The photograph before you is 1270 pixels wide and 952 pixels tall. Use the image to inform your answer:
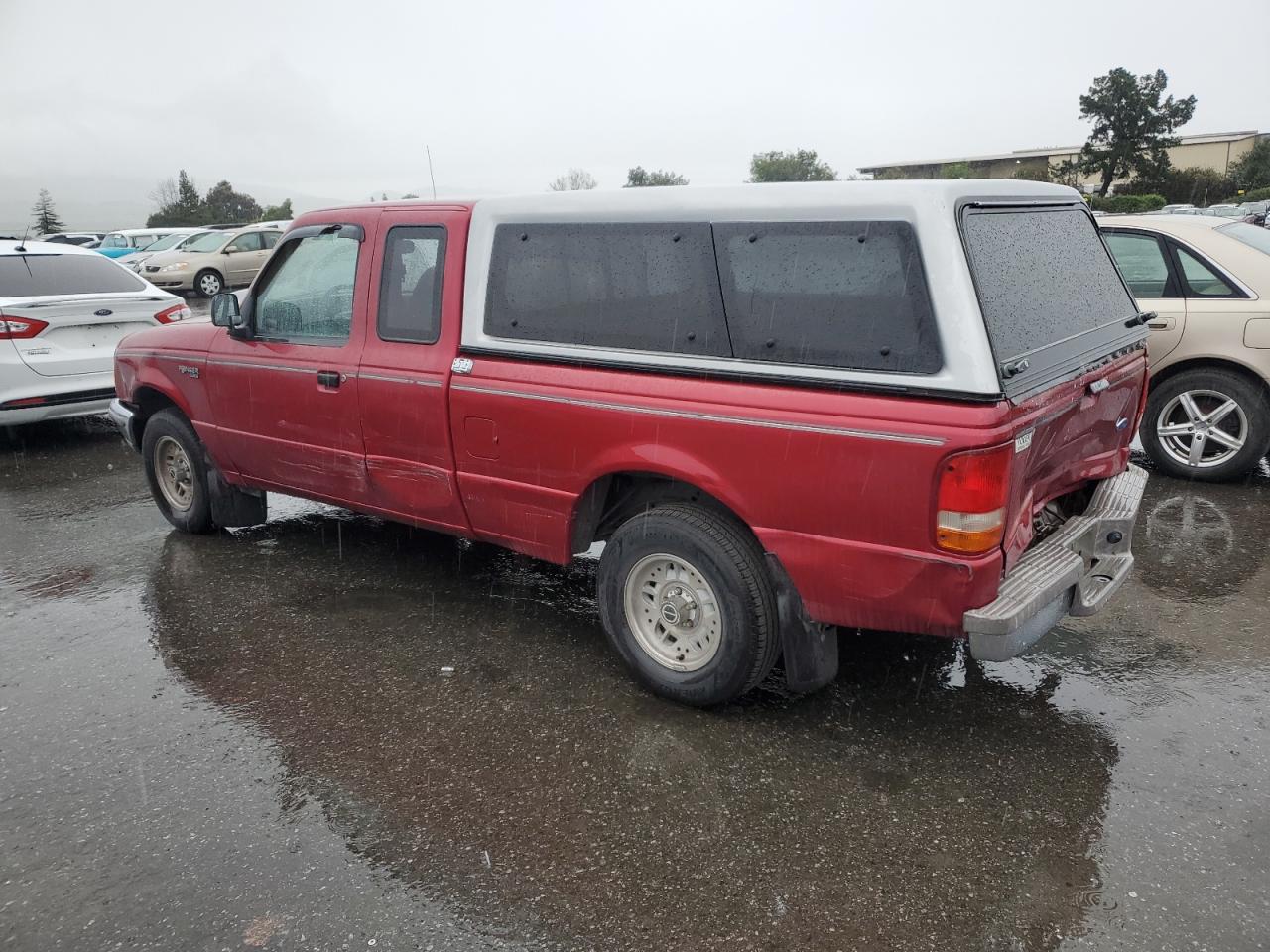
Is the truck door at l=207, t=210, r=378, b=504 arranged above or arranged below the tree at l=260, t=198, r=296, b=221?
below

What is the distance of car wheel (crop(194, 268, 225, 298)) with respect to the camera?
19969 mm

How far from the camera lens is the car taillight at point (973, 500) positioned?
2.85m

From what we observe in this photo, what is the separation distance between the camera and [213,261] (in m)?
20.2

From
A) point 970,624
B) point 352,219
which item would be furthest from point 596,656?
point 352,219

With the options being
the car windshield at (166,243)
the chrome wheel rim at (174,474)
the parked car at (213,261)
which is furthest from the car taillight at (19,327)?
the car windshield at (166,243)

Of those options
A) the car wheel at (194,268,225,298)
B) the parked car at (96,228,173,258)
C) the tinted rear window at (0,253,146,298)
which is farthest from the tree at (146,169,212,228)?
the tinted rear window at (0,253,146,298)

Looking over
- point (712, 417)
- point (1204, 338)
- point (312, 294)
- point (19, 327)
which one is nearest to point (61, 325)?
point (19, 327)

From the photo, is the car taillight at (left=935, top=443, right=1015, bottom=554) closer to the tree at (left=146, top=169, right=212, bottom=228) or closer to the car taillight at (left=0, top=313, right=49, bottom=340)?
the car taillight at (left=0, top=313, right=49, bottom=340)

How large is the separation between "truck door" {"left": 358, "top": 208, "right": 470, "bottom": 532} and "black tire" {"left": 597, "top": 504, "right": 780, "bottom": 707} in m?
0.97

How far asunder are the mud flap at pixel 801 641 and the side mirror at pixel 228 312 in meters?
3.18

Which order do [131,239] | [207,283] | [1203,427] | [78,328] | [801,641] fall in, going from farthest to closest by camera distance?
[131,239]
[207,283]
[78,328]
[1203,427]
[801,641]

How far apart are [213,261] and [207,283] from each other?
0.48 m

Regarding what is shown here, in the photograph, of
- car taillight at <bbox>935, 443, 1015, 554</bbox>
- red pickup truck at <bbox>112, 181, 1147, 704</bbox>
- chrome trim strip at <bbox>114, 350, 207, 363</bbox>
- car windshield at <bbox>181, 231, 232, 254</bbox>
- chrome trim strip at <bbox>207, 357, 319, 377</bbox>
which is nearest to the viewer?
car taillight at <bbox>935, 443, 1015, 554</bbox>

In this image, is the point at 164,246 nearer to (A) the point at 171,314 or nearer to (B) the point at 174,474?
(A) the point at 171,314
